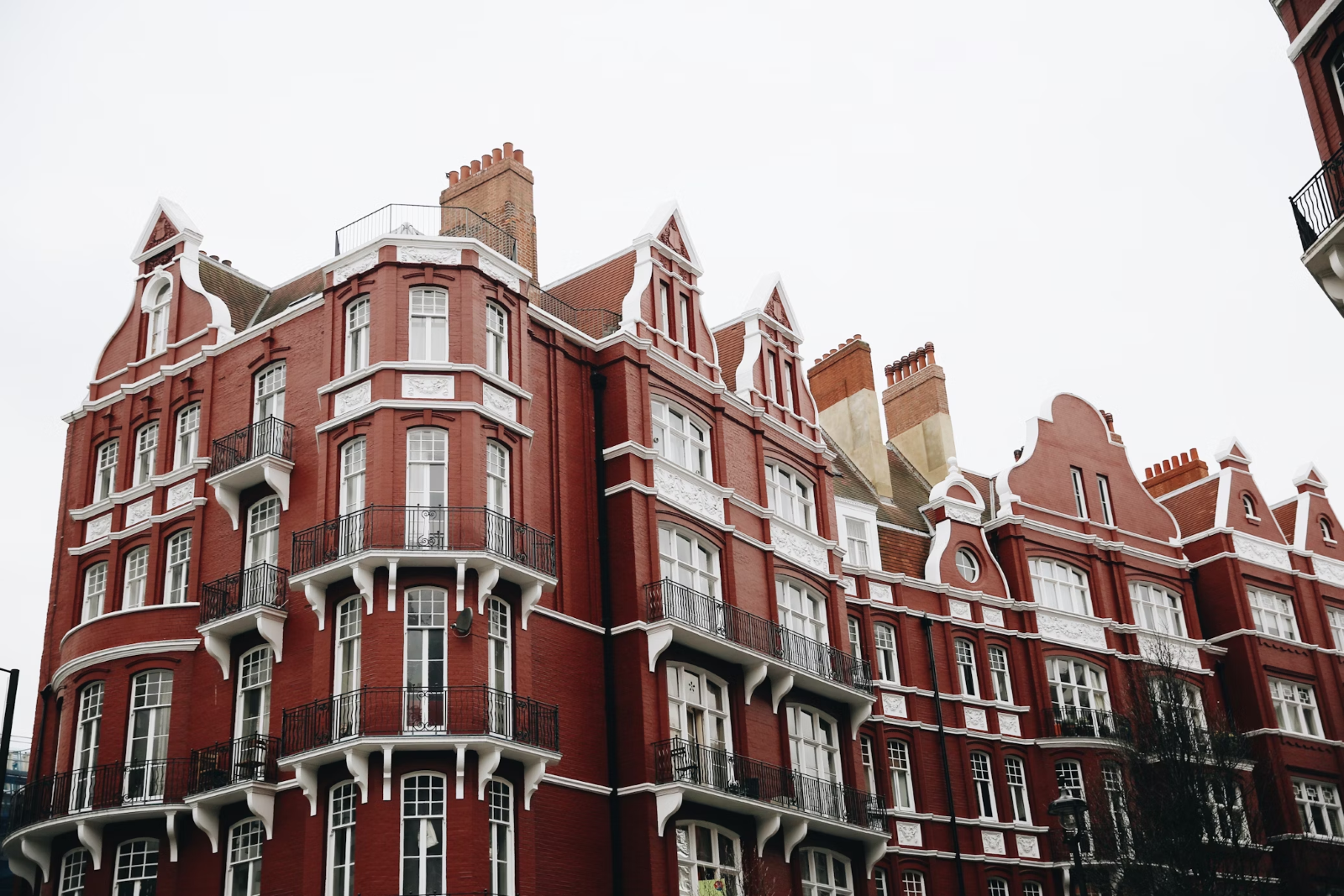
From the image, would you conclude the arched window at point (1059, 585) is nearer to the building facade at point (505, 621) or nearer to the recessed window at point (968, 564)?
the building facade at point (505, 621)

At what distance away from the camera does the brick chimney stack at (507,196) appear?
39094mm

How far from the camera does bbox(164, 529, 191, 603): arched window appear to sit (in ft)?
112

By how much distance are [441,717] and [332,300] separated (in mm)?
10088

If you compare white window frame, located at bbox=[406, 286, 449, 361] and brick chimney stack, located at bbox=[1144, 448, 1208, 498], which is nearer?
white window frame, located at bbox=[406, 286, 449, 361]

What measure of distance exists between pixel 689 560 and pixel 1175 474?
2891 cm

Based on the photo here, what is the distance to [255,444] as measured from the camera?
110 ft

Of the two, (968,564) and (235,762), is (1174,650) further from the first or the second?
(235,762)

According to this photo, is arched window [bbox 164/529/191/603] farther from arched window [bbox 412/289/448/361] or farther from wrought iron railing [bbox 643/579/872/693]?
wrought iron railing [bbox 643/579/872/693]

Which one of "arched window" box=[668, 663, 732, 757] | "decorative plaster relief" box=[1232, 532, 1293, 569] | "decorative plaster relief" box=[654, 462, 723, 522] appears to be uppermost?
"decorative plaster relief" box=[1232, 532, 1293, 569]

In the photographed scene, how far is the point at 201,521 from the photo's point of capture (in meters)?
34.0

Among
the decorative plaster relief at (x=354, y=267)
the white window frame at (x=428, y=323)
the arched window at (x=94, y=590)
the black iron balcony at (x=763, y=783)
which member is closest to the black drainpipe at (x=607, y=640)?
the black iron balcony at (x=763, y=783)

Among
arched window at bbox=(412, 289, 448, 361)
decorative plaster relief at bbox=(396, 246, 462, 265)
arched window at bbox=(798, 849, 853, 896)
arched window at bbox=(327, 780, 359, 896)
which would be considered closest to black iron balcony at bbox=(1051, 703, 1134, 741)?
arched window at bbox=(798, 849, 853, 896)

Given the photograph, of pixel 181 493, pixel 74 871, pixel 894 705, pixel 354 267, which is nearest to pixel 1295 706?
pixel 894 705

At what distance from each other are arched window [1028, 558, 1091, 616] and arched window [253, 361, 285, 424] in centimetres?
2439
